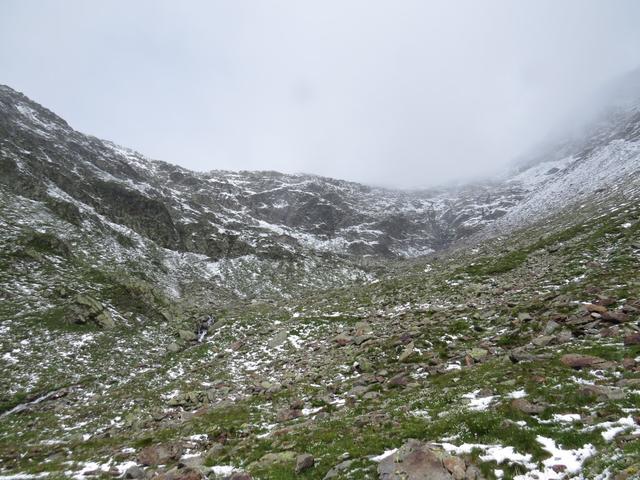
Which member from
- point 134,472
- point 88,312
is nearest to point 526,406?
point 134,472

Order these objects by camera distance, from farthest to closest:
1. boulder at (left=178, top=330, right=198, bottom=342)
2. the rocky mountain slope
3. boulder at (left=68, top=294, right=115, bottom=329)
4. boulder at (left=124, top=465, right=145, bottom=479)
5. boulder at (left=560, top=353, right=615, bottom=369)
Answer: boulder at (left=178, top=330, right=198, bottom=342), boulder at (left=68, top=294, right=115, bottom=329), boulder at (left=560, top=353, right=615, bottom=369), boulder at (left=124, top=465, right=145, bottom=479), the rocky mountain slope

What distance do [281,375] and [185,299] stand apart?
50054 mm

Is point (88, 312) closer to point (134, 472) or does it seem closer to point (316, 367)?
point (316, 367)

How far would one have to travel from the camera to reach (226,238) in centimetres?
11819

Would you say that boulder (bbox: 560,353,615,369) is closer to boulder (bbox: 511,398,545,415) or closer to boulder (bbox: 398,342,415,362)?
boulder (bbox: 511,398,545,415)

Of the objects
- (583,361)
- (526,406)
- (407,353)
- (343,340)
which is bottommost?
(526,406)

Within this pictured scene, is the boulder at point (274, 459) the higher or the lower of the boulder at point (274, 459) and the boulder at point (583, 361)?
the lower

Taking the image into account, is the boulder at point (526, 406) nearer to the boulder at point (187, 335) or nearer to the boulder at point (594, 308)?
the boulder at point (594, 308)

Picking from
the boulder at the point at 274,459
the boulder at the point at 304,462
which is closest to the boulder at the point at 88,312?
the boulder at the point at 274,459

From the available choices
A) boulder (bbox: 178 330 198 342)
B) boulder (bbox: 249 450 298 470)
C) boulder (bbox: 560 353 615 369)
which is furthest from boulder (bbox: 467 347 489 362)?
boulder (bbox: 178 330 198 342)

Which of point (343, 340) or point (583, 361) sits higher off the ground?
point (343, 340)

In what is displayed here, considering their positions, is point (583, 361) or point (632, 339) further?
point (632, 339)

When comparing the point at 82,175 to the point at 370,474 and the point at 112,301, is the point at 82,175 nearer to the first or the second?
the point at 112,301

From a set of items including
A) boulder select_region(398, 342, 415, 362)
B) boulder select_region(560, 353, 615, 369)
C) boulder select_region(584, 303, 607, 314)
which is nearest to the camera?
boulder select_region(560, 353, 615, 369)
